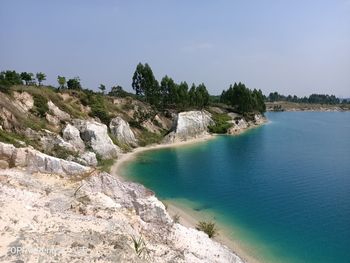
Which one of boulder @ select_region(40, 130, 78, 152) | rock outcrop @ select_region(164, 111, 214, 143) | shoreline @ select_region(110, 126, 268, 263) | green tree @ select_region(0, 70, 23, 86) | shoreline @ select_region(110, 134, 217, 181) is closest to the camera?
shoreline @ select_region(110, 126, 268, 263)

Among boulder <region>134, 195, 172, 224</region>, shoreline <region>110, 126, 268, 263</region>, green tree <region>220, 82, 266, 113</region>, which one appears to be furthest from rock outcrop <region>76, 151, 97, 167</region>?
green tree <region>220, 82, 266, 113</region>

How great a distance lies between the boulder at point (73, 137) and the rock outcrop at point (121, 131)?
12463mm

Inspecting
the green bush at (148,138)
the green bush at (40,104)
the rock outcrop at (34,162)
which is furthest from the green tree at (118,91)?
the rock outcrop at (34,162)

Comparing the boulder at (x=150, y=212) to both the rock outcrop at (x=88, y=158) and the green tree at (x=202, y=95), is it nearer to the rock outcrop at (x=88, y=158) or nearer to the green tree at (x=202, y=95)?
the rock outcrop at (x=88, y=158)

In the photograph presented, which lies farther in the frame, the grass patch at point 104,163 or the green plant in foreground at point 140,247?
the grass patch at point 104,163

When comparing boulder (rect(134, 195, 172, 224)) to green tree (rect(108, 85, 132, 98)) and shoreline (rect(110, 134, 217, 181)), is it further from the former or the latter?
green tree (rect(108, 85, 132, 98))

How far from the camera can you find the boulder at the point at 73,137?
5234 cm

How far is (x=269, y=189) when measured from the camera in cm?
3972

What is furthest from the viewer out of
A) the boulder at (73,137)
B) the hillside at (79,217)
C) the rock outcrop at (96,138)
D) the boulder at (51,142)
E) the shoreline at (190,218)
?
the rock outcrop at (96,138)

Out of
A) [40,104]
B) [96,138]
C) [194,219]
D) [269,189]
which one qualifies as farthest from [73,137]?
[269,189]

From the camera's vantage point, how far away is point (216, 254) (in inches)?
852

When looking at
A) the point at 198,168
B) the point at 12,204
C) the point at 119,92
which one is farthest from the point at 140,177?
the point at 119,92

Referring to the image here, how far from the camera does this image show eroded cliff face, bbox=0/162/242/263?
14602 mm

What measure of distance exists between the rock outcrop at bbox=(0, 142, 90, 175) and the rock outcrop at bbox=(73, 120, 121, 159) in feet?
96.7
